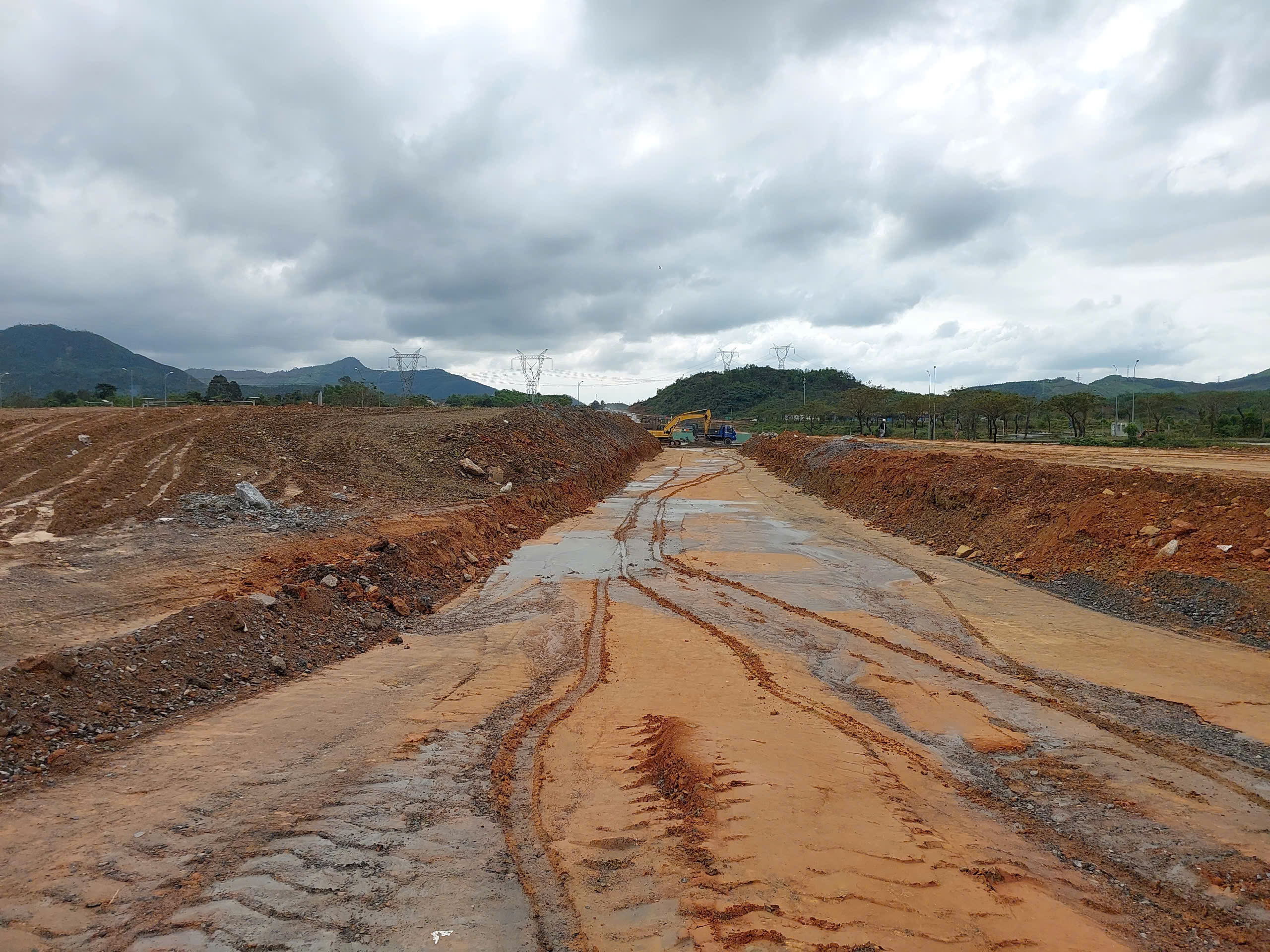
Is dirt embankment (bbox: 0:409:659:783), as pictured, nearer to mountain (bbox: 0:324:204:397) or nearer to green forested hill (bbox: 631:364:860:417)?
mountain (bbox: 0:324:204:397)

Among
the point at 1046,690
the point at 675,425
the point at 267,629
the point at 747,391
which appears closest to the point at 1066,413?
the point at 675,425

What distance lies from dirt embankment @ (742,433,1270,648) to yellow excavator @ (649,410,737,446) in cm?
4164

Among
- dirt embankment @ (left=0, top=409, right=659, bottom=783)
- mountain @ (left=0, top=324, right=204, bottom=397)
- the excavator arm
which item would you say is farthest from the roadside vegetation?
mountain @ (left=0, top=324, right=204, bottom=397)

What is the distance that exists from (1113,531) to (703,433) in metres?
53.9

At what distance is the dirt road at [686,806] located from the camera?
344 centimetres

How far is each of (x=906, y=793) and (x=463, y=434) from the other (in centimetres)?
2026

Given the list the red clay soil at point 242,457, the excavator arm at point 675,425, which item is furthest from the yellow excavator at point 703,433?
the red clay soil at point 242,457

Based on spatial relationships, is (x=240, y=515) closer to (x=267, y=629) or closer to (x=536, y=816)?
(x=267, y=629)

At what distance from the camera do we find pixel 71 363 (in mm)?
111812

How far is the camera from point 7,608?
7652mm

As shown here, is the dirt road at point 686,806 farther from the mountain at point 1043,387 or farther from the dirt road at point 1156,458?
the mountain at point 1043,387

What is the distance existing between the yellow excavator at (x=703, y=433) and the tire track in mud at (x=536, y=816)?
53873mm

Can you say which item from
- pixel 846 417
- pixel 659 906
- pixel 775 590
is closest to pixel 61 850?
pixel 659 906

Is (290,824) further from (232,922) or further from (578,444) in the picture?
(578,444)
